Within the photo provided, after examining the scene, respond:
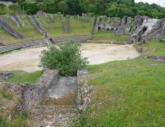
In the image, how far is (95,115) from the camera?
5.17m

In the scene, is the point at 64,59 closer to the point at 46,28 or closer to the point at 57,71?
the point at 57,71

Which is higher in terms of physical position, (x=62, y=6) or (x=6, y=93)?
(x=6, y=93)

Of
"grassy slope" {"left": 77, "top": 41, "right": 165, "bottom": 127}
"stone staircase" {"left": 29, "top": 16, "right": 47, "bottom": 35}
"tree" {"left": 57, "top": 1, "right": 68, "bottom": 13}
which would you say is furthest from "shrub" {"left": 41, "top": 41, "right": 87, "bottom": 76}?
"tree" {"left": 57, "top": 1, "right": 68, "bottom": 13}

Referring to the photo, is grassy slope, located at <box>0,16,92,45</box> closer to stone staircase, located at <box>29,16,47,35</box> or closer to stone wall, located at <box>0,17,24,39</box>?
stone staircase, located at <box>29,16,47,35</box>

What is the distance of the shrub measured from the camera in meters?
11.2

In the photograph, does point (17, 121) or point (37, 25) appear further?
point (37, 25)

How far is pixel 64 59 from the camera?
38.5 ft

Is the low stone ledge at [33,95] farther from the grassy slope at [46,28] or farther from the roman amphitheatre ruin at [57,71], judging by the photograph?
the grassy slope at [46,28]

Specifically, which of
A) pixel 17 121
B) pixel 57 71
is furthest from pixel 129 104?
pixel 57 71

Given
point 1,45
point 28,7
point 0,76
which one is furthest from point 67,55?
point 28,7

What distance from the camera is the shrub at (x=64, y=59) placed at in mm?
11205

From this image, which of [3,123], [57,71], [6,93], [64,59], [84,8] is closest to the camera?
[3,123]

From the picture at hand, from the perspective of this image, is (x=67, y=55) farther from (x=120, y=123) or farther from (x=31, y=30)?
(x=31, y=30)

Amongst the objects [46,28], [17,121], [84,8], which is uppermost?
[17,121]
